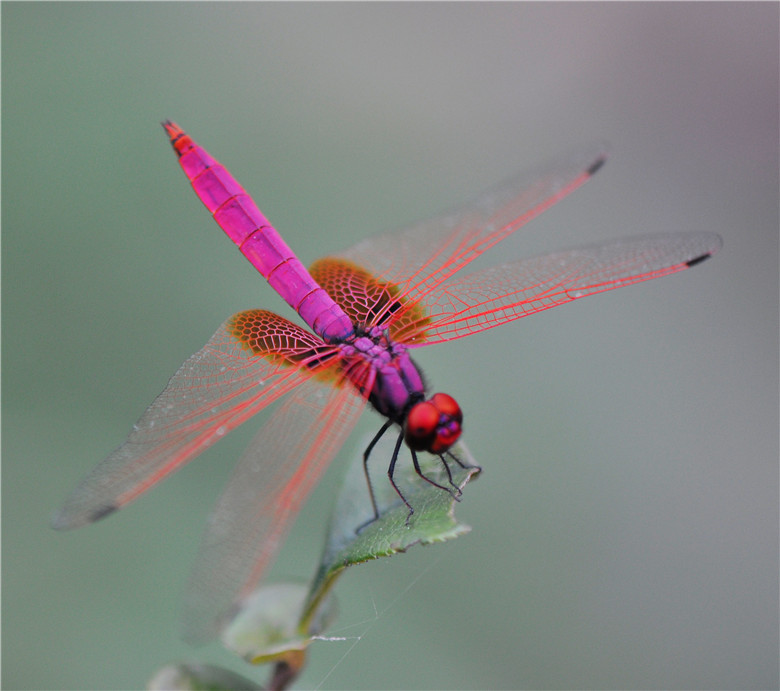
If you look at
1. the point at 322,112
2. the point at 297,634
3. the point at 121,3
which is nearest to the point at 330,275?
the point at 297,634

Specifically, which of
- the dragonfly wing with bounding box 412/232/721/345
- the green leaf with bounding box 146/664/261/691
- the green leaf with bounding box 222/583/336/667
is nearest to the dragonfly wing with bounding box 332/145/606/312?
the dragonfly wing with bounding box 412/232/721/345

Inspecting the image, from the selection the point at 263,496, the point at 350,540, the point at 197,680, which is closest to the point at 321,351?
the point at 263,496

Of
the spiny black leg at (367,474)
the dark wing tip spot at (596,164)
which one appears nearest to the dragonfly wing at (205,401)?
the spiny black leg at (367,474)

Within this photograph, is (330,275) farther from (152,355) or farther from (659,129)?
(659,129)

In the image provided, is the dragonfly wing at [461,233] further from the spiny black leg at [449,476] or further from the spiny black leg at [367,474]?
the spiny black leg at [449,476]

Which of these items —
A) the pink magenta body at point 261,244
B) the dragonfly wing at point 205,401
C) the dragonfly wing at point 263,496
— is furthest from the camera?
the pink magenta body at point 261,244

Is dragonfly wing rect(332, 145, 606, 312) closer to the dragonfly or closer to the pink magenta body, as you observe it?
the dragonfly
